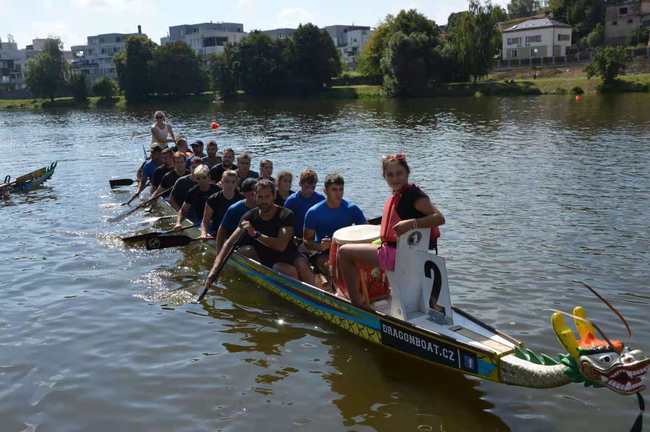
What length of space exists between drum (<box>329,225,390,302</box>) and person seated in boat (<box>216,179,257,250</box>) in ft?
7.56

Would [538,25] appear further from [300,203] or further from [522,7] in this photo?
[300,203]

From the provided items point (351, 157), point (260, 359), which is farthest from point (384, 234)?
point (351, 157)

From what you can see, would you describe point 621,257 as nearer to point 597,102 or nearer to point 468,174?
point 468,174

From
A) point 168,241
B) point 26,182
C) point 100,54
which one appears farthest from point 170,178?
point 100,54

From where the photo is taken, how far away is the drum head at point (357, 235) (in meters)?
7.98

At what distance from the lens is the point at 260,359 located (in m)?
8.47

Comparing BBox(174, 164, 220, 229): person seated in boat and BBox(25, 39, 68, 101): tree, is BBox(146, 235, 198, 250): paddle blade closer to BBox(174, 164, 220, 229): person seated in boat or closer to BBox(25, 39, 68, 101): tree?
BBox(174, 164, 220, 229): person seated in boat

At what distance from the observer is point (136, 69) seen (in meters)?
90.9

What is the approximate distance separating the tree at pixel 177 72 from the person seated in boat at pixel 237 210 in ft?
276

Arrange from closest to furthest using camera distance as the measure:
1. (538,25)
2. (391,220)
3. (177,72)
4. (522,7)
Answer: (391,220), (538,25), (177,72), (522,7)

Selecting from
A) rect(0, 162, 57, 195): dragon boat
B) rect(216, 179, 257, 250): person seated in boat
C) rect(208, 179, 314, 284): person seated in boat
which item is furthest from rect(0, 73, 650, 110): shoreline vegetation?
rect(208, 179, 314, 284): person seated in boat

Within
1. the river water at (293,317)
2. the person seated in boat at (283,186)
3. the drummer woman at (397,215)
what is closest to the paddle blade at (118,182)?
the river water at (293,317)

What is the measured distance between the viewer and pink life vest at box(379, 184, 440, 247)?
708 cm

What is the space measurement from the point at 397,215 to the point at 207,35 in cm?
15478
